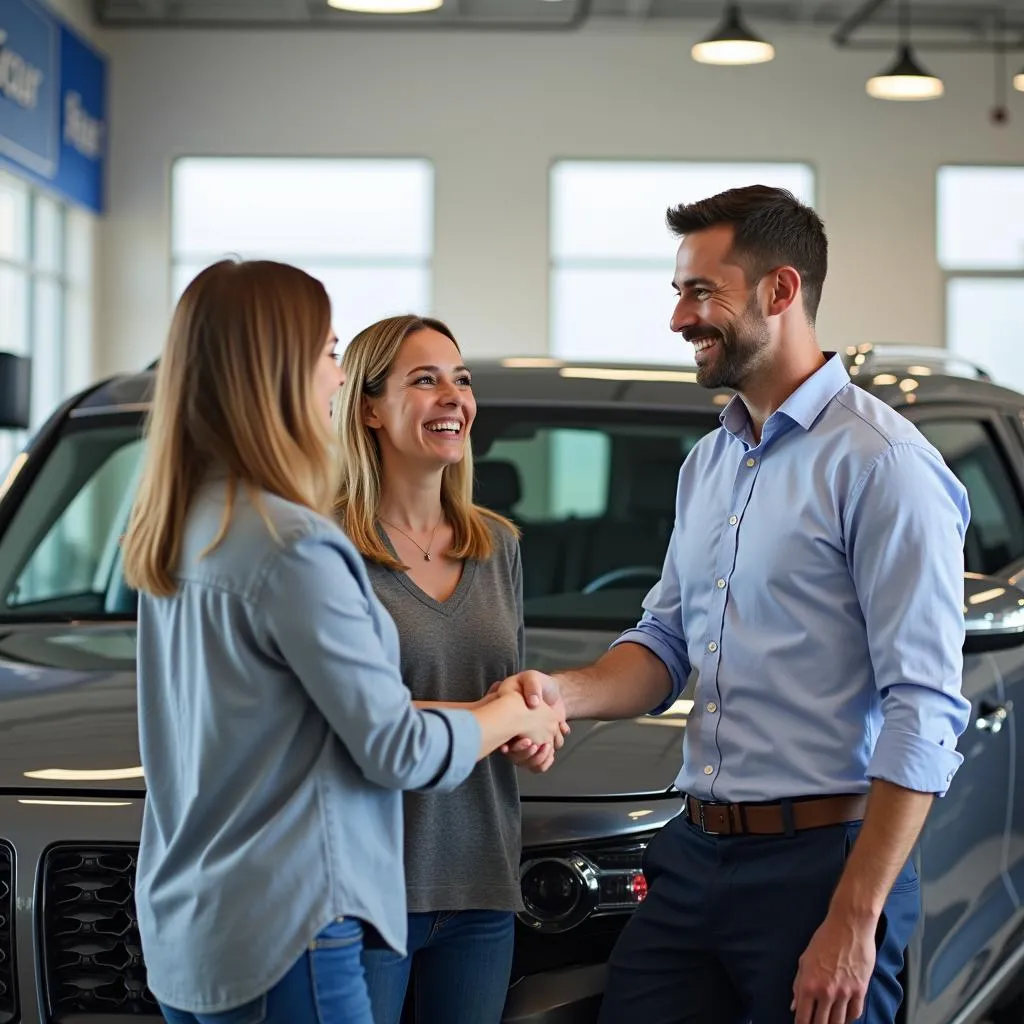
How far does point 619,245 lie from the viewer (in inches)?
547

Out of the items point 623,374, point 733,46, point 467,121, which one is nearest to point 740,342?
point 623,374

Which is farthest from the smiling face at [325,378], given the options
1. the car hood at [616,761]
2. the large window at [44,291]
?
the large window at [44,291]

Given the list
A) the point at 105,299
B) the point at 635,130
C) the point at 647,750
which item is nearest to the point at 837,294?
the point at 635,130

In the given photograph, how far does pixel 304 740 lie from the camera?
1693mm

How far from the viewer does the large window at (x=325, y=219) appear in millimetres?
13664

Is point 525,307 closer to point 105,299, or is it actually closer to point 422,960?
point 105,299

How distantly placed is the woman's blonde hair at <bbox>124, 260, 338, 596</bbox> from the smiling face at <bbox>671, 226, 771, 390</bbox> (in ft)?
2.02

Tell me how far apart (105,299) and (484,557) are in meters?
11.8

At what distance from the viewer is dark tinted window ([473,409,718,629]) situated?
328 cm

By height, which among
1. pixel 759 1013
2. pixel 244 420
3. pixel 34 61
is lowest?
pixel 759 1013

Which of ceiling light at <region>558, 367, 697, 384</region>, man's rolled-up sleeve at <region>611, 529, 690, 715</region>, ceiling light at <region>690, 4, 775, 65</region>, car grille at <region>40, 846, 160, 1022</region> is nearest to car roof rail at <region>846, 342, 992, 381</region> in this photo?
ceiling light at <region>558, 367, 697, 384</region>

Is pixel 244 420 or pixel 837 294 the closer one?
pixel 244 420

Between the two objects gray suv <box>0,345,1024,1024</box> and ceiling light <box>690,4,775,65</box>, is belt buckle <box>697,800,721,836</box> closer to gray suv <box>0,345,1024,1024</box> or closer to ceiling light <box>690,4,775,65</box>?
gray suv <box>0,345,1024,1024</box>

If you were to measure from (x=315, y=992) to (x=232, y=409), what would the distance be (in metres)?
0.58
